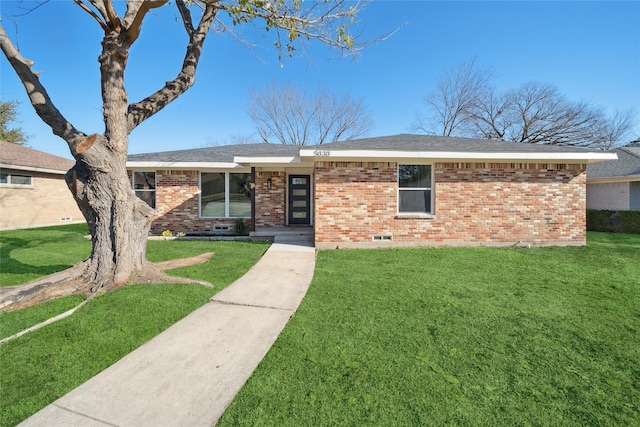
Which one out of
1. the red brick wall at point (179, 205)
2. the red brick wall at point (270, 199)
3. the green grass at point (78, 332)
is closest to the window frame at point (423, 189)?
the red brick wall at point (270, 199)

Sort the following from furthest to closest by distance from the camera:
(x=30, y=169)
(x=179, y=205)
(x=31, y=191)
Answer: (x=31, y=191), (x=30, y=169), (x=179, y=205)

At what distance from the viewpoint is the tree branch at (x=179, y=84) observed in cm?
531

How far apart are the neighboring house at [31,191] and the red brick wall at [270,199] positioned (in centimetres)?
1122

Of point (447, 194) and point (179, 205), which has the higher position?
point (447, 194)

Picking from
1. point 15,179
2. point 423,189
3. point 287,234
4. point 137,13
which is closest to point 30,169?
point 15,179

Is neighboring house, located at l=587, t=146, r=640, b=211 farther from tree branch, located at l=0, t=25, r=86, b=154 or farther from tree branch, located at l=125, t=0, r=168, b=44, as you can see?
tree branch, located at l=0, t=25, r=86, b=154

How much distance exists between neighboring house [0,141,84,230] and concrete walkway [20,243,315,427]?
48.6ft

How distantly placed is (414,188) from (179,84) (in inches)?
251

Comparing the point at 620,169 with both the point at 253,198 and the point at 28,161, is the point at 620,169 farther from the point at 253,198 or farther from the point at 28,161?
the point at 28,161

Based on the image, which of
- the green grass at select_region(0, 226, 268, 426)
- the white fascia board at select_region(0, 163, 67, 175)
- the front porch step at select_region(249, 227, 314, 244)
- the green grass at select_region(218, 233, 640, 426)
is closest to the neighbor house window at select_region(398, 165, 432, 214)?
the front porch step at select_region(249, 227, 314, 244)

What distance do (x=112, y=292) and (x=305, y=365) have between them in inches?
138

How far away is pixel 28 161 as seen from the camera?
1373cm

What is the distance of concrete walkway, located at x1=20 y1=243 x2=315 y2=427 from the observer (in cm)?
210

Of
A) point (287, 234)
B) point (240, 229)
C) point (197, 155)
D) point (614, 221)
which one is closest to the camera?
point (287, 234)
